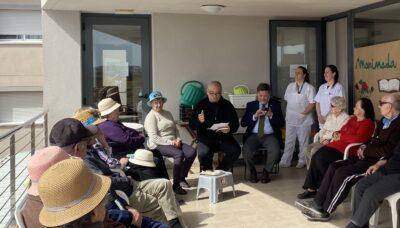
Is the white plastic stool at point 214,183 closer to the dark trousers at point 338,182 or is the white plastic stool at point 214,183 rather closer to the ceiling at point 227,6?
the dark trousers at point 338,182

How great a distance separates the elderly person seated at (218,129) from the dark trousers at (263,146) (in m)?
0.18

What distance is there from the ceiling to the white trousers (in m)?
1.70

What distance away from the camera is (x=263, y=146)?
608 cm

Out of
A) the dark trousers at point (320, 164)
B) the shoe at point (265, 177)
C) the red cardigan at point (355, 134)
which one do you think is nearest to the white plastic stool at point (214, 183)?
the shoe at point (265, 177)

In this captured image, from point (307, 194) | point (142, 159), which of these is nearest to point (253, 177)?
point (307, 194)

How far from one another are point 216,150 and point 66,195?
417 centimetres

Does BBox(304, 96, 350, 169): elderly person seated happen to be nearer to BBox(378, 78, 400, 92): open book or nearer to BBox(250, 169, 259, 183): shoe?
BBox(250, 169, 259, 183): shoe

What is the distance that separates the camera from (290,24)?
731 centimetres

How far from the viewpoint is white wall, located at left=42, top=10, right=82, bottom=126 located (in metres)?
6.37

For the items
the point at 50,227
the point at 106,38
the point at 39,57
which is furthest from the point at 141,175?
the point at 39,57

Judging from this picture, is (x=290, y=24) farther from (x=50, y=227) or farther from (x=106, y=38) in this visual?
(x=50, y=227)

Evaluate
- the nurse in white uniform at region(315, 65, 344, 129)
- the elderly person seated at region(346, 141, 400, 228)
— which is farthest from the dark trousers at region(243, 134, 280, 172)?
the elderly person seated at region(346, 141, 400, 228)

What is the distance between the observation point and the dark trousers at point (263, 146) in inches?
233

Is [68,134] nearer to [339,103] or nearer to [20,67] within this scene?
[339,103]
